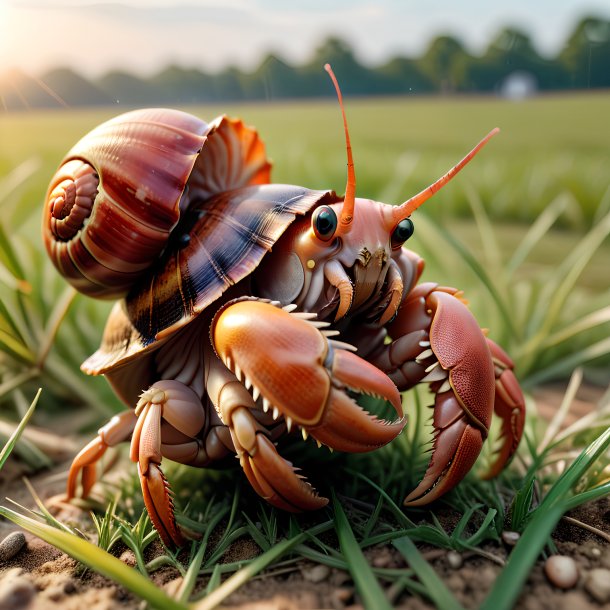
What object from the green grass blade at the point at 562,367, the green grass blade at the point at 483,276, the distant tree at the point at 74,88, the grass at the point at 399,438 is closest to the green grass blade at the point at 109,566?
the grass at the point at 399,438

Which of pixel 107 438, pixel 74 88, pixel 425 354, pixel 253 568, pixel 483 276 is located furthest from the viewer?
pixel 483 276

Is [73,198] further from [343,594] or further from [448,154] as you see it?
[448,154]

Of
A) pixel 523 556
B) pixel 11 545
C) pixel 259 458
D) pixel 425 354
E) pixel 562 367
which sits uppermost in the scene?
pixel 425 354

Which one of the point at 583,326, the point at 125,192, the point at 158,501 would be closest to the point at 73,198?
the point at 125,192

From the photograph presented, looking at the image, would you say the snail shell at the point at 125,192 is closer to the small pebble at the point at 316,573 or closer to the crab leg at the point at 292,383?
the crab leg at the point at 292,383

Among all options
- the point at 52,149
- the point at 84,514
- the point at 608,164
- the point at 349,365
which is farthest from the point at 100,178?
the point at 608,164

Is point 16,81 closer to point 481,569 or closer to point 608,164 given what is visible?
point 481,569
